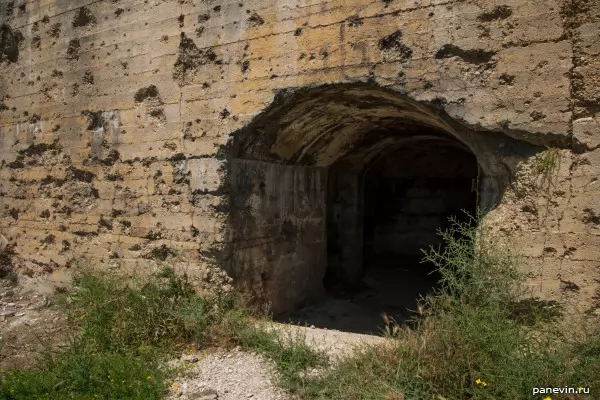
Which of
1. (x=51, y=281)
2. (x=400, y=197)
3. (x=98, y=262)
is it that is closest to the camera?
(x=98, y=262)

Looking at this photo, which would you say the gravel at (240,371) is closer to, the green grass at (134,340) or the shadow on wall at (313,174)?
the green grass at (134,340)

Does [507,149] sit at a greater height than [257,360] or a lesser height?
greater

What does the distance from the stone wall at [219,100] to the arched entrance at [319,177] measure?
0.06 meters

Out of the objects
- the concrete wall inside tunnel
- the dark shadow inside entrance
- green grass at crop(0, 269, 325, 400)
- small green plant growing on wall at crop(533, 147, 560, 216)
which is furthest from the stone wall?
the dark shadow inside entrance

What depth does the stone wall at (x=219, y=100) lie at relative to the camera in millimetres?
3391

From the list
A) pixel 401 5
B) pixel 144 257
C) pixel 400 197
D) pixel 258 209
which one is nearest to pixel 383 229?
pixel 400 197

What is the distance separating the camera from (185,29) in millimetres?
4848

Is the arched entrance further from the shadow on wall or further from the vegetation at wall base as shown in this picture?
the vegetation at wall base

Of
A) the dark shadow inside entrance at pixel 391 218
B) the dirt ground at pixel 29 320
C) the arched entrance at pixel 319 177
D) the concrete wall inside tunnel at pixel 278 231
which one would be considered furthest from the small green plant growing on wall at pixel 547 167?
the dirt ground at pixel 29 320

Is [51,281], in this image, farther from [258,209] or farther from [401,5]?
[401,5]

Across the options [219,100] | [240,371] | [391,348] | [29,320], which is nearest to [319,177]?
[219,100]

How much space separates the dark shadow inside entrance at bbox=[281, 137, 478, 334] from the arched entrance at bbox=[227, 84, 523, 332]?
0.09 feet

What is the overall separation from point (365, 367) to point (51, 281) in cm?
418

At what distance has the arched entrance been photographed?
4273 mm
